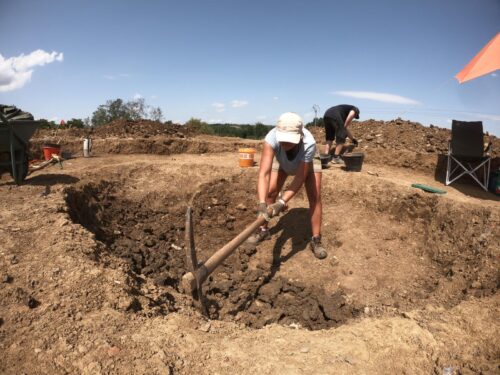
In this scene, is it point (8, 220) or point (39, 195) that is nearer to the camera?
point (8, 220)

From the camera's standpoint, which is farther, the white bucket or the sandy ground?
the white bucket

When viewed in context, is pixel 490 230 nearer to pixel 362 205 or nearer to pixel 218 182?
pixel 362 205

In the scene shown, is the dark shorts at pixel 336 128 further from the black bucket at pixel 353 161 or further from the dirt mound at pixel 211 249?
the dirt mound at pixel 211 249

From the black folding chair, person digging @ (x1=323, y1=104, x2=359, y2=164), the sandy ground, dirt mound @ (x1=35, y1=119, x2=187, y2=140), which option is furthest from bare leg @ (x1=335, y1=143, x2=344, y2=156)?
dirt mound @ (x1=35, y1=119, x2=187, y2=140)

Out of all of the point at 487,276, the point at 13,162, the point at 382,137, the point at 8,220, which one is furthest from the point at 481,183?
the point at 13,162

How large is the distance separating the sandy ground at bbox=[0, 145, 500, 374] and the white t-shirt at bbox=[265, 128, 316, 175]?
1.27 metres

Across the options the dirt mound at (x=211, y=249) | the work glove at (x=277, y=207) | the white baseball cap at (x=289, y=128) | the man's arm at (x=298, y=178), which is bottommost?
the dirt mound at (x=211, y=249)

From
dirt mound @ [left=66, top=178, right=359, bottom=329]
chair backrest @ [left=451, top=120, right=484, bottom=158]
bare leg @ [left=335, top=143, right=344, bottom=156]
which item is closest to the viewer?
dirt mound @ [left=66, top=178, right=359, bottom=329]

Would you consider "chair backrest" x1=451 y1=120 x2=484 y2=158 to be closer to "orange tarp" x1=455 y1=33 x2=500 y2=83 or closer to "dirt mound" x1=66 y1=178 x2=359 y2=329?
"orange tarp" x1=455 y1=33 x2=500 y2=83

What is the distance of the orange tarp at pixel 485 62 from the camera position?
12.8 feet

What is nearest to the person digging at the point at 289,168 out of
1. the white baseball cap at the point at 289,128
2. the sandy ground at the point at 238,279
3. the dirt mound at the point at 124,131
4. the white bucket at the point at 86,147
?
the white baseball cap at the point at 289,128

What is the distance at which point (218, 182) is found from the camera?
19.0 ft

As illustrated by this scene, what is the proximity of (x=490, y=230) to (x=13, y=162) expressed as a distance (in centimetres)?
643

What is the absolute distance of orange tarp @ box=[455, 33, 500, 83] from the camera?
3.90m
